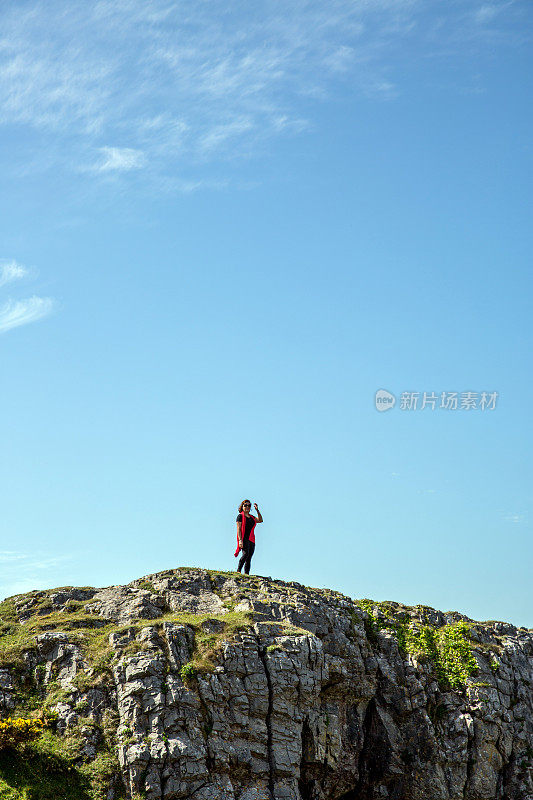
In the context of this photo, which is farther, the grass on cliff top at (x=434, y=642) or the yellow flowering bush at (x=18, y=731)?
the grass on cliff top at (x=434, y=642)

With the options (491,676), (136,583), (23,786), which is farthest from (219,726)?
(491,676)

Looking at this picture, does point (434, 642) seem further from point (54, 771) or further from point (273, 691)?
point (54, 771)

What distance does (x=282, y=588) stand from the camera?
38.5m

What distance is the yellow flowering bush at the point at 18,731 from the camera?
27.5 metres

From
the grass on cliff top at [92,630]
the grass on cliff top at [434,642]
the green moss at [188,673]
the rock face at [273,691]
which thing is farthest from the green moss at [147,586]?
the grass on cliff top at [434,642]

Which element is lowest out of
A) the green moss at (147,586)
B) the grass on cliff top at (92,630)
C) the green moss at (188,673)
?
the green moss at (188,673)

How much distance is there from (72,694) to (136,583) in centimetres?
820

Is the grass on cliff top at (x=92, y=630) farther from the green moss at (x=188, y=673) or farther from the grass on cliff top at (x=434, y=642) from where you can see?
the grass on cliff top at (x=434, y=642)

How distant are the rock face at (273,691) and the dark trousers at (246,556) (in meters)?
0.83

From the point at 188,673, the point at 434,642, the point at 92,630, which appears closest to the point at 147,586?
the point at 92,630

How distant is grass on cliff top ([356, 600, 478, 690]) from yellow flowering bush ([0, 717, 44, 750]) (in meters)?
18.2

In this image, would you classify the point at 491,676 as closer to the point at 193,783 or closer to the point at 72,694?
the point at 193,783

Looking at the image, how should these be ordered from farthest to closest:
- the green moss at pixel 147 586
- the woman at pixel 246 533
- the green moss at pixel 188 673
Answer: the woman at pixel 246 533
the green moss at pixel 147 586
the green moss at pixel 188 673

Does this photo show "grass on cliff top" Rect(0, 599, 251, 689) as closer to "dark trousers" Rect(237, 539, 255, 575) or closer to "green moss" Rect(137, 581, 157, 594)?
"green moss" Rect(137, 581, 157, 594)
